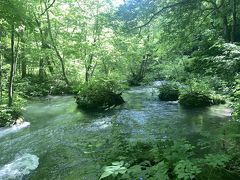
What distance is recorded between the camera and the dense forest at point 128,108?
16.9ft

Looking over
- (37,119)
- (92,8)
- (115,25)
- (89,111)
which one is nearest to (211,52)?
(115,25)

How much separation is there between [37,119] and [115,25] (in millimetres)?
5116

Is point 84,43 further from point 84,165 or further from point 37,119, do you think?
point 84,165

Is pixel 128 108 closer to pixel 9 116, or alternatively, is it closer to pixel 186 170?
pixel 9 116

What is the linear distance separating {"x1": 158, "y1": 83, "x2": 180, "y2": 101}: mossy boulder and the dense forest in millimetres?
56

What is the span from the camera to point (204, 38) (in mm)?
16719

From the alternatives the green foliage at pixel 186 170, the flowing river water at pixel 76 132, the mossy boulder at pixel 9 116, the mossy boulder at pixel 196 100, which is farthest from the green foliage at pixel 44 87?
the green foliage at pixel 186 170

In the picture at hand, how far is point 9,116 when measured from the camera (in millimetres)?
Result: 11875

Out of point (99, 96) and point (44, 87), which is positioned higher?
point (99, 96)

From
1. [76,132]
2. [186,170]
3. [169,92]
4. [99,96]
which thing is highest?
[186,170]

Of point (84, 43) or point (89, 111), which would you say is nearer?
point (89, 111)

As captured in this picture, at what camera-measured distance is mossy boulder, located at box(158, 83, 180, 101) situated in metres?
16.7

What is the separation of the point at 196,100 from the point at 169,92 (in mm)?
2695

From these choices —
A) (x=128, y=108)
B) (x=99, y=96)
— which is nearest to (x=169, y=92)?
(x=128, y=108)
